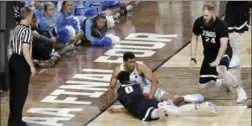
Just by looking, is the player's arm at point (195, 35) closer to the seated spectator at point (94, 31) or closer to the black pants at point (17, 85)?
the seated spectator at point (94, 31)

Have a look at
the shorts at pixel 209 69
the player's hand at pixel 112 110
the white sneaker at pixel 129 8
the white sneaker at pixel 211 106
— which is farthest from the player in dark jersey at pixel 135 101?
the white sneaker at pixel 129 8

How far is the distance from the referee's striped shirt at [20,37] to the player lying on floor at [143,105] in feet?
3.90

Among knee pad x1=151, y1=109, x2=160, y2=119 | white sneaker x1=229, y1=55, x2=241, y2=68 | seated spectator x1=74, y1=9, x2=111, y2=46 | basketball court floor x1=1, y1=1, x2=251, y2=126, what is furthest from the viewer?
white sneaker x1=229, y1=55, x2=241, y2=68

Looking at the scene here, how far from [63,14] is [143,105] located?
1304mm

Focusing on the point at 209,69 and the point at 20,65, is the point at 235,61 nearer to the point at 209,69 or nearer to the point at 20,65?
the point at 209,69

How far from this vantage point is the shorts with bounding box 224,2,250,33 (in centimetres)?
980

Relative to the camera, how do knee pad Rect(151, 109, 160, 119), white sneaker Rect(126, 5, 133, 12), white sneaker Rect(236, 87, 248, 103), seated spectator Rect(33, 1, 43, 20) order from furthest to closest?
1. white sneaker Rect(126, 5, 133, 12)
2. white sneaker Rect(236, 87, 248, 103)
3. seated spectator Rect(33, 1, 43, 20)
4. knee pad Rect(151, 109, 160, 119)

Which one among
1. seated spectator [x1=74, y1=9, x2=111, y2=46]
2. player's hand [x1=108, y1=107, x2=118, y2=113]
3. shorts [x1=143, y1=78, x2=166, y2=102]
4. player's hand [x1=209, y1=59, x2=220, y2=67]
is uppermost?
seated spectator [x1=74, y1=9, x2=111, y2=46]

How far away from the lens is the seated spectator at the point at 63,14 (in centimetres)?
920

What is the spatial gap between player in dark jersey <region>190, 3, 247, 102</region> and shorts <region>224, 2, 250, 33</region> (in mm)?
437

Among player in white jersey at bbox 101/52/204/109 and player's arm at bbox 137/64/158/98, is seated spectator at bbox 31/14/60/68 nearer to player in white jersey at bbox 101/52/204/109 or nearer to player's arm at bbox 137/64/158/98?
player in white jersey at bbox 101/52/204/109

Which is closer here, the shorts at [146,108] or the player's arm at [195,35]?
the shorts at [146,108]

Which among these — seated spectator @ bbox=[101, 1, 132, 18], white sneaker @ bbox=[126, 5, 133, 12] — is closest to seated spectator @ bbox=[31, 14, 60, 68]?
seated spectator @ bbox=[101, 1, 132, 18]

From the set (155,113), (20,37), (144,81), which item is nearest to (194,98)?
(144,81)
